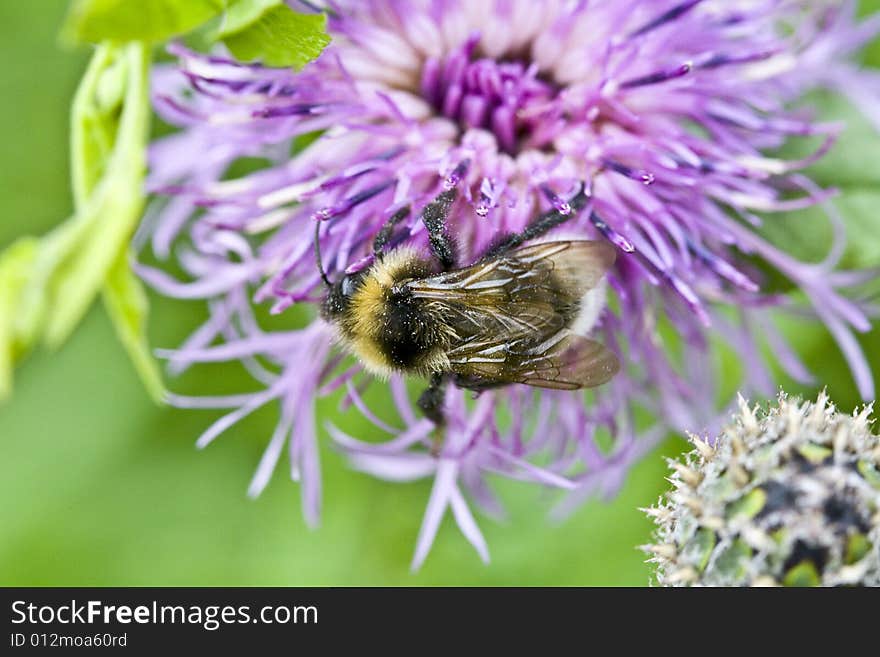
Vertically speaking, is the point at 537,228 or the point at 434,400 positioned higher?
the point at 537,228

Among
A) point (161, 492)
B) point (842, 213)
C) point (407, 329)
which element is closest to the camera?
point (407, 329)

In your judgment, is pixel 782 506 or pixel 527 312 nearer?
pixel 782 506

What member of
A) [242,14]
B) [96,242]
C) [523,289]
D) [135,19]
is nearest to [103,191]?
[96,242]

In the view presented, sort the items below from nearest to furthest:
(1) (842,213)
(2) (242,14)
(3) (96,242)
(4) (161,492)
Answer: (3) (96,242) < (2) (242,14) < (1) (842,213) < (4) (161,492)

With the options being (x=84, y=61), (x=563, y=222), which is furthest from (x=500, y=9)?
(x=84, y=61)

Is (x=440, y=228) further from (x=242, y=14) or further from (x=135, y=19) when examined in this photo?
(x=135, y=19)

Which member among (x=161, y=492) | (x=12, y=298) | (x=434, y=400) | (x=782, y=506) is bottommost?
(x=161, y=492)

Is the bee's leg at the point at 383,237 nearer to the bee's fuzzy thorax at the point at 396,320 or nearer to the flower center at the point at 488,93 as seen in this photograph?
the bee's fuzzy thorax at the point at 396,320

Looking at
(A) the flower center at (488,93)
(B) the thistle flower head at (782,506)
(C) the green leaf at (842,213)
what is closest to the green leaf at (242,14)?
(A) the flower center at (488,93)
